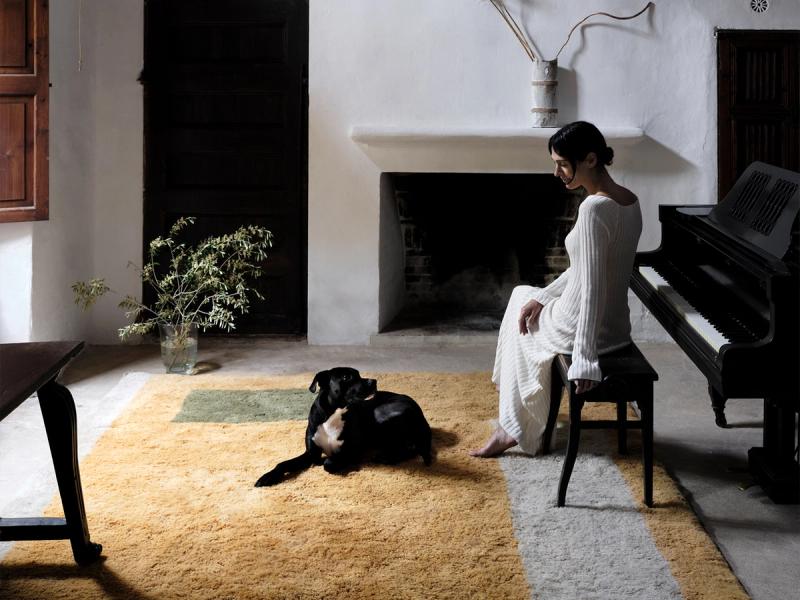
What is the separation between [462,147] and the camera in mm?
5605

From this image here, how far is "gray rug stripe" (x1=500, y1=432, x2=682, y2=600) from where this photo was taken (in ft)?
8.52

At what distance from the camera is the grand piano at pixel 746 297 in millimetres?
2709

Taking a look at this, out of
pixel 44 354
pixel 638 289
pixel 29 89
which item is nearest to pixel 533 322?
pixel 638 289

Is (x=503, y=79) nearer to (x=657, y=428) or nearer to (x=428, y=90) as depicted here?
(x=428, y=90)

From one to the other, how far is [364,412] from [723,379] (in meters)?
1.34

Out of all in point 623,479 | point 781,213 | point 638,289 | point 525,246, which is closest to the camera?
point 781,213

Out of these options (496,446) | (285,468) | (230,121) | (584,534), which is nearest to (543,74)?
(230,121)

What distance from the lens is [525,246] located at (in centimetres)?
629

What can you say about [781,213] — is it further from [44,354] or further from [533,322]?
[44,354]

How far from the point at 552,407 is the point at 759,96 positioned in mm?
2987

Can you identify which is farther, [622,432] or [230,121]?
[230,121]

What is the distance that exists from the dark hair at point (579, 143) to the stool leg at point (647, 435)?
801 millimetres

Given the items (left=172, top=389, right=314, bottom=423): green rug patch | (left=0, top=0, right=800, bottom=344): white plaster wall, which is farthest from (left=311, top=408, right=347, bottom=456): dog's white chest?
(left=0, top=0, right=800, bottom=344): white plaster wall

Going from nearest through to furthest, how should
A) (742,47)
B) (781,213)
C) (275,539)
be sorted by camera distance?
(275,539) → (781,213) → (742,47)
